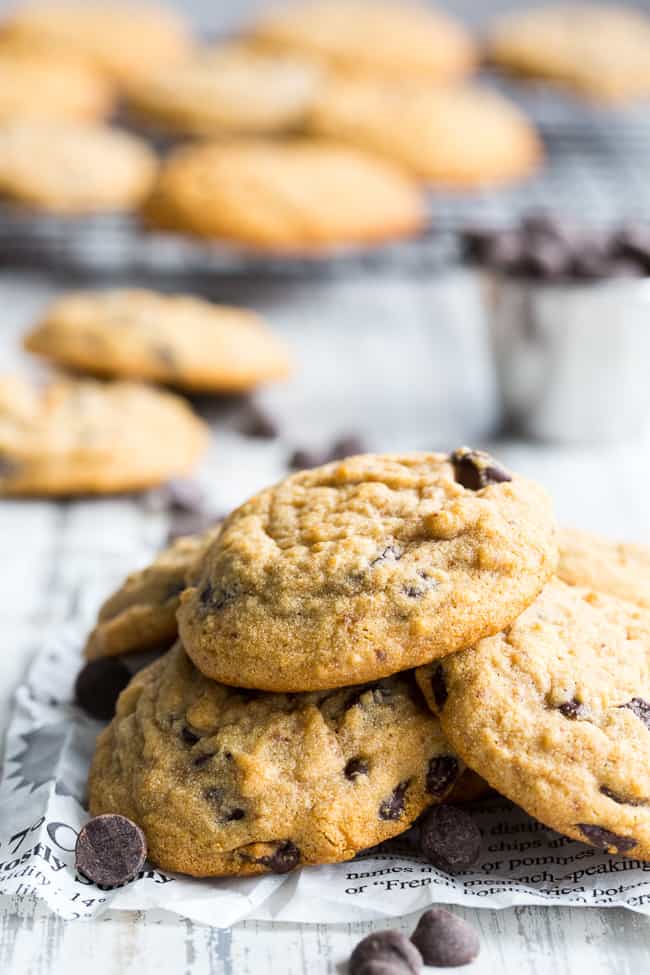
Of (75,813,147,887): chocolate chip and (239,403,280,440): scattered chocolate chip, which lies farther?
(239,403,280,440): scattered chocolate chip

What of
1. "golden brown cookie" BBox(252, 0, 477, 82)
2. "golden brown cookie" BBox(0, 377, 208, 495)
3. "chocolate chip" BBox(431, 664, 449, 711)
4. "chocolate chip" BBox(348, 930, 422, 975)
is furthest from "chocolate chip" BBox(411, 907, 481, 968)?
"golden brown cookie" BBox(252, 0, 477, 82)

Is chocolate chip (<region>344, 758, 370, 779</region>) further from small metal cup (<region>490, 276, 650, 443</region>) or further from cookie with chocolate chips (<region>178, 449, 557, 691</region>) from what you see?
small metal cup (<region>490, 276, 650, 443</region>)

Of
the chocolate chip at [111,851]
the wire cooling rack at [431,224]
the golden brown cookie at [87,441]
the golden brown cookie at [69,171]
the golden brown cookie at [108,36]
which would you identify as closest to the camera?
the chocolate chip at [111,851]

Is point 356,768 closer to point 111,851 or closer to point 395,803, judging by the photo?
point 395,803

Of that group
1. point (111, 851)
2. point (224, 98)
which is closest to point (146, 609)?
point (111, 851)

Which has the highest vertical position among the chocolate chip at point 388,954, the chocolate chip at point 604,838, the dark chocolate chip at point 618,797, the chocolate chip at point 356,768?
the dark chocolate chip at point 618,797

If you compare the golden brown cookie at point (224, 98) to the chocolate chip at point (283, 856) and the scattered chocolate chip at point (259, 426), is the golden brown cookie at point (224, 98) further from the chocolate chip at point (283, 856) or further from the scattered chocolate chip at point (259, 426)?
the chocolate chip at point (283, 856)

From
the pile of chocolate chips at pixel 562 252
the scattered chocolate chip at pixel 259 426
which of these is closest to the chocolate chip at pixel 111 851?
the scattered chocolate chip at pixel 259 426

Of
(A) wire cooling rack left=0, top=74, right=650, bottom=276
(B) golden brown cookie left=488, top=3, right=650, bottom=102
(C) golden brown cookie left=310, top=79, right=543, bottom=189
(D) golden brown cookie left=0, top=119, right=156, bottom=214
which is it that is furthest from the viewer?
(B) golden brown cookie left=488, top=3, right=650, bottom=102
